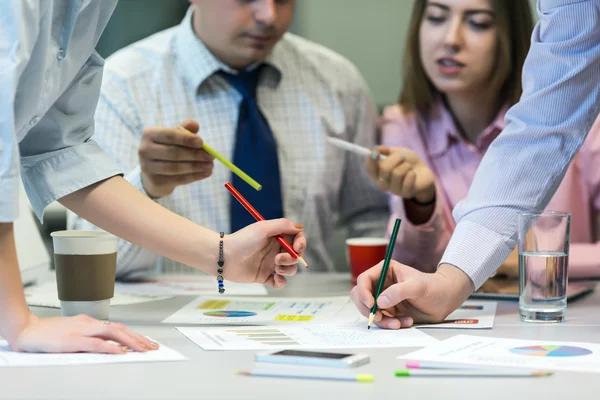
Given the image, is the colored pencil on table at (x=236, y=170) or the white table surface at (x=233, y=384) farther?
the colored pencil on table at (x=236, y=170)

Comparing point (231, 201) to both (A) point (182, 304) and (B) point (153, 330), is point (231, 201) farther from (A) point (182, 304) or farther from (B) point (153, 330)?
(B) point (153, 330)

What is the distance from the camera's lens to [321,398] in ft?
2.55

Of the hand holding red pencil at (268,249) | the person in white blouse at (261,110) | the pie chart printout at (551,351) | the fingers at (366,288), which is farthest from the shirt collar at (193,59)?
the pie chart printout at (551,351)

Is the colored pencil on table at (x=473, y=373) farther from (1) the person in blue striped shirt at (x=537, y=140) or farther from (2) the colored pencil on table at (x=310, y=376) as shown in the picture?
(1) the person in blue striped shirt at (x=537, y=140)

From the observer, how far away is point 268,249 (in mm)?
1209

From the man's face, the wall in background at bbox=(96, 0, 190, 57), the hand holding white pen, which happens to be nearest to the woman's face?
the hand holding white pen

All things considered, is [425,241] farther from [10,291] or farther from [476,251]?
[10,291]

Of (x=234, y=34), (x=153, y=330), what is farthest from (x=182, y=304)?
(x=234, y=34)

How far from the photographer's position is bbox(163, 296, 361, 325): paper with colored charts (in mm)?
1199

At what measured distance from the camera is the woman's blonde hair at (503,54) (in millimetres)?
1867

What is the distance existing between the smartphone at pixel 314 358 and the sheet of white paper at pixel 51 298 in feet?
1.84

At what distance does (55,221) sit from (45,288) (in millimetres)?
689

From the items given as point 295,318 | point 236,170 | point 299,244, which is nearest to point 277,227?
point 299,244

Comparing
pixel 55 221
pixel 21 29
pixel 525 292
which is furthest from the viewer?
pixel 55 221
